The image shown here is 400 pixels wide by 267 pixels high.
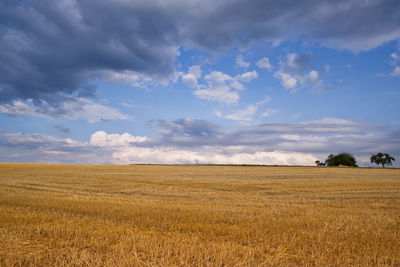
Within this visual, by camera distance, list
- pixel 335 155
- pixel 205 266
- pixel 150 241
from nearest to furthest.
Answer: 1. pixel 205 266
2. pixel 150 241
3. pixel 335 155

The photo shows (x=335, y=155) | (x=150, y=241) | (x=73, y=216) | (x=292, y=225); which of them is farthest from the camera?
(x=335, y=155)

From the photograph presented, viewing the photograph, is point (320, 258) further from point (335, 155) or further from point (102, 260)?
point (335, 155)

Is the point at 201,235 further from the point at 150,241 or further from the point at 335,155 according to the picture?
the point at 335,155

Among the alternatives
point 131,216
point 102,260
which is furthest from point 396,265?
point 131,216

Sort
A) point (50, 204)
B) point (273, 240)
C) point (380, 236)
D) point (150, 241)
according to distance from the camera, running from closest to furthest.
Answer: point (150, 241) < point (273, 240) < point (380, 236) < point (50, 204)

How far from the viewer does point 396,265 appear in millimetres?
4914

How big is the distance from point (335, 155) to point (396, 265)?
147m

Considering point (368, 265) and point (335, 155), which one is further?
point (335, 155)

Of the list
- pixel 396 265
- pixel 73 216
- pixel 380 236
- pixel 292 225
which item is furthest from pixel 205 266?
pixel 73 216

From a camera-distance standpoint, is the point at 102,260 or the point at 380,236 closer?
the point at 102,260

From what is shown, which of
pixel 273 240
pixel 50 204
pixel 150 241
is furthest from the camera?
pixel 50 204

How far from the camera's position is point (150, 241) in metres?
5.73

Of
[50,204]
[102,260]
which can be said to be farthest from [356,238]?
[50,204]

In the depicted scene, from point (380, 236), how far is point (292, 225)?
6.98ft
